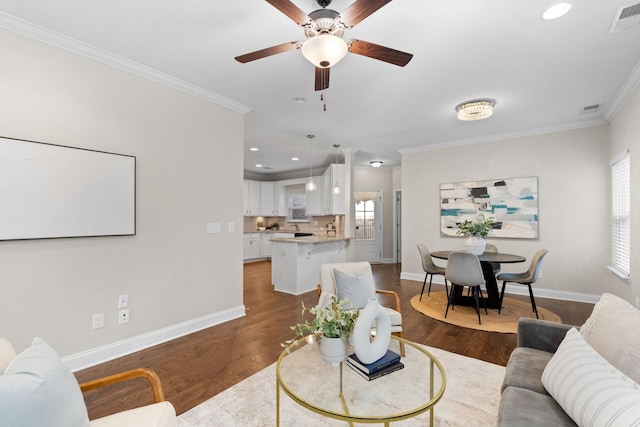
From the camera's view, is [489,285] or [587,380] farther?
[489,285]

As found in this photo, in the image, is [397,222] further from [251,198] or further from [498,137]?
[251,198]

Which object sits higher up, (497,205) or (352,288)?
(497,205)

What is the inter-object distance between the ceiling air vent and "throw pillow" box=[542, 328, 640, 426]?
227 centimetres

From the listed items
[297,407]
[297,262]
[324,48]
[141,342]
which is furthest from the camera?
[297,262]

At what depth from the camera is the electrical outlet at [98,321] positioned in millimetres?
2627

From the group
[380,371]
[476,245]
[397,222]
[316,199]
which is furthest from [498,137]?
[380,371]

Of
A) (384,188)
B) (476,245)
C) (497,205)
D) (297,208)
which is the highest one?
(384,188)

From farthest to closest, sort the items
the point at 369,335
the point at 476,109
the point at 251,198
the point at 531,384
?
the point at 251,198, the point at 476,109, the point at 369,335, the point at 531,384

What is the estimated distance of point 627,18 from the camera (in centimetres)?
218

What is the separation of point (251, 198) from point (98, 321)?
6.56 meters

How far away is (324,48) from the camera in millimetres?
1827

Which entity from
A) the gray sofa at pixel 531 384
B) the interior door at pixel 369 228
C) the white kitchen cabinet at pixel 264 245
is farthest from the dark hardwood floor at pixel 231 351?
the white kitchen cabinet at pixel 264 245

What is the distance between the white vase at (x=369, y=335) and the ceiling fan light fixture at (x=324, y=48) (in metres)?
1.49

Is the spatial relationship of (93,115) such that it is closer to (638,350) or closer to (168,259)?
(168,259)
